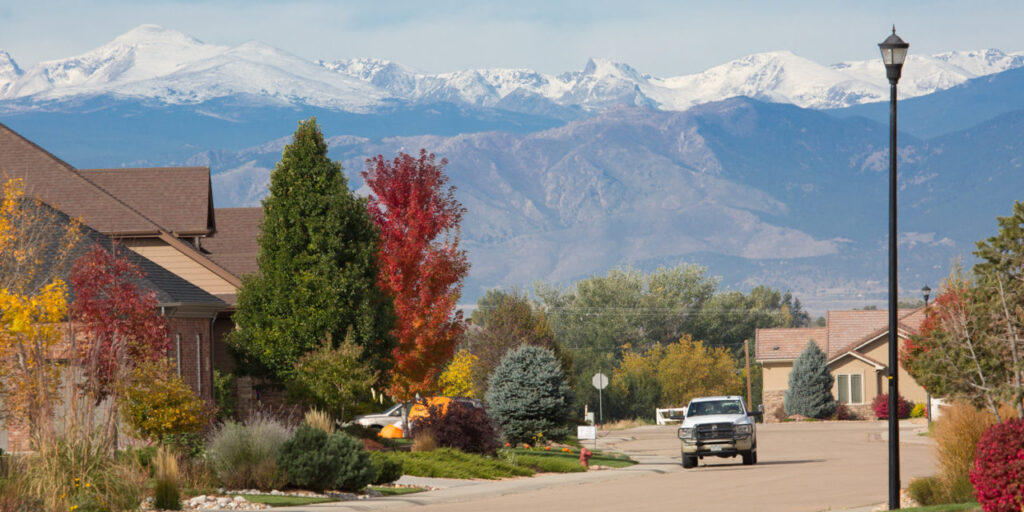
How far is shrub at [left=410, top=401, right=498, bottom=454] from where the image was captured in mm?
34719

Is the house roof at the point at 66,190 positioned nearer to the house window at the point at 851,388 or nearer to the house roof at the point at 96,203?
the house roof at the point at 96,203

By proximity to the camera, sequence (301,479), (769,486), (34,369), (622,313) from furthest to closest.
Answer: (622,313)
(769,486)
(301,479)
(34,369)

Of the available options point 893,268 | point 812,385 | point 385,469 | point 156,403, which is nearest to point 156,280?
point 156,403

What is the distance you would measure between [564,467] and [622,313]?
85.7 m

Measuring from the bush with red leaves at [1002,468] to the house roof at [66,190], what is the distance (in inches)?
1051

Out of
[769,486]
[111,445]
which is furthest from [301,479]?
[769,486]

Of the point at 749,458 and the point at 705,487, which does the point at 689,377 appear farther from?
the point at 705,487

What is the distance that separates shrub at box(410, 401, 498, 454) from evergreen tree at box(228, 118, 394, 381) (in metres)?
1.92

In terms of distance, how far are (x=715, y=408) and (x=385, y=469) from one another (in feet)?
41.3

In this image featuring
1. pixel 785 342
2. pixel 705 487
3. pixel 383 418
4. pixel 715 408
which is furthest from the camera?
pixel 785 342

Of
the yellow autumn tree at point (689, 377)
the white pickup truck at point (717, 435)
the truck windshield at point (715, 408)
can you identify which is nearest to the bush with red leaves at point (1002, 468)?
the white pickup truck at point (717, 435)

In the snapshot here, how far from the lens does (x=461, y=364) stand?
69.6 meters

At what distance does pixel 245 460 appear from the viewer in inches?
980

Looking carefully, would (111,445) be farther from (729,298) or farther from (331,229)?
(729,298)
